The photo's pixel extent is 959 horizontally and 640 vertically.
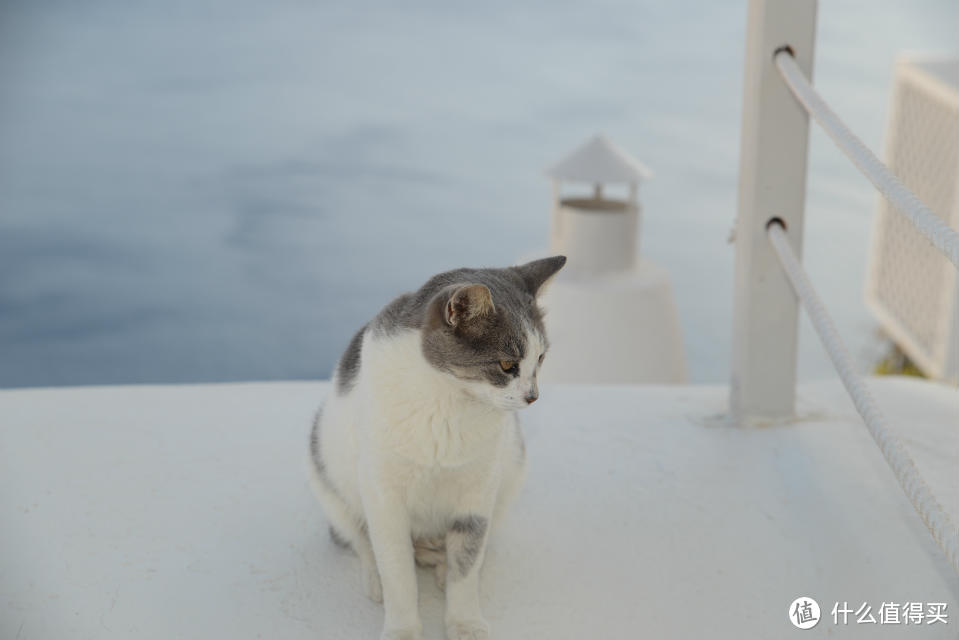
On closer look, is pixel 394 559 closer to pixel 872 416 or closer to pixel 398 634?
pixel 398 634

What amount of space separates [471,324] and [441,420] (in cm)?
14

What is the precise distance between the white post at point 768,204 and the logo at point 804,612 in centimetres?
60

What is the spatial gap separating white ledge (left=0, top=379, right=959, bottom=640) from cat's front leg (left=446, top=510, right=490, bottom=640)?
1.5 inches

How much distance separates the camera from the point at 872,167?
1.20 m

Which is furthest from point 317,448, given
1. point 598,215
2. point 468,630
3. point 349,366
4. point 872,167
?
point 598,215

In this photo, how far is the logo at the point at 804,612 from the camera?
118 centimetres

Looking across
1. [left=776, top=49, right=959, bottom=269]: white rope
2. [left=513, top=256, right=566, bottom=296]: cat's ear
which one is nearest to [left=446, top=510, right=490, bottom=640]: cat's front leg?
[left=513, top=256, right=566, bottom=296]: cat's ear

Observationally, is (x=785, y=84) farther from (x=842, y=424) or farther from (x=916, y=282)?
(x=916, y=282)

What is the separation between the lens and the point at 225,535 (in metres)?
1.36

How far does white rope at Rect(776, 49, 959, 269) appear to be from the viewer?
966mm

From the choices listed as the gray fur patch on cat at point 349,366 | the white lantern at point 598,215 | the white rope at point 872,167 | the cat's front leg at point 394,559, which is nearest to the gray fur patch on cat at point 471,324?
the gray fur patch on cat at point 349,366

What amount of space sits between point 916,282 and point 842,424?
824 cm

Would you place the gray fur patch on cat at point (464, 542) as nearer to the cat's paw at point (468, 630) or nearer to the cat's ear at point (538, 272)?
the cat's paw at point (468, 630)

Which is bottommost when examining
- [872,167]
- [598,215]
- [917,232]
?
[917,232]
